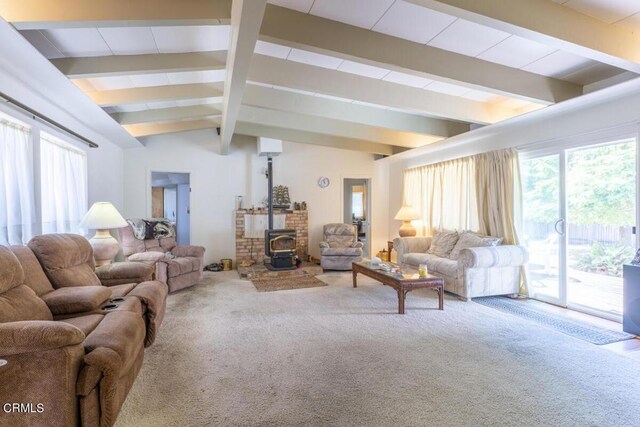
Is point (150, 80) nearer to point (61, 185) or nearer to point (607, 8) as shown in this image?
point (61, 185)

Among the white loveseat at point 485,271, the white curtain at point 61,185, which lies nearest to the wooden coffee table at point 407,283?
the white loveseat at point 485,271

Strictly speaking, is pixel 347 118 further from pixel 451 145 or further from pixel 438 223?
pixel 438 223

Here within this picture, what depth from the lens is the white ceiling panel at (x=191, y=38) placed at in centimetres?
268

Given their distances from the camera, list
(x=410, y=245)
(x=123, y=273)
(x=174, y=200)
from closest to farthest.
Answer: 1. (x=123, y=273)
2. (x=410, y=245)
3. (x=174, y=200)

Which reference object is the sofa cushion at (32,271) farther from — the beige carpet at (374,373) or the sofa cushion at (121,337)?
the beige carpet at (374,373)

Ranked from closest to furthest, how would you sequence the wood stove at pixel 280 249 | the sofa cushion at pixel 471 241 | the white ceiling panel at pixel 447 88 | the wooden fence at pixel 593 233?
1. the wooden fence at pixel 593 233
2. the white ceiling panel at pixel 447 88
3. the sofa cushion at pixel 471 241
4. the wood stove at pixel 280 249

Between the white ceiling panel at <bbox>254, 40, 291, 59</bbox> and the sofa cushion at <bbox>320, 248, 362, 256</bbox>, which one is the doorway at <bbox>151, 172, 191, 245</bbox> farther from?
the white ceiling panel at <bbox>254, 40, 291, 59</bbox>

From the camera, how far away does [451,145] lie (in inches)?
224

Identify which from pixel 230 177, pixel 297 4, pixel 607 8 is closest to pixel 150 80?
pixel 297 4

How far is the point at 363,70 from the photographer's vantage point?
11.7 feet

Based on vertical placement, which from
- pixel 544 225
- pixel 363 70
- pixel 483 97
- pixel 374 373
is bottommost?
pixel 374 373

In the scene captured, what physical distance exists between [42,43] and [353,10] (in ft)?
8.06

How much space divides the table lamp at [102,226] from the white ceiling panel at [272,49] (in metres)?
A: 2.41

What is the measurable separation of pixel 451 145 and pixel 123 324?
17.6 ft
